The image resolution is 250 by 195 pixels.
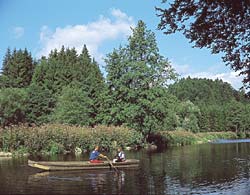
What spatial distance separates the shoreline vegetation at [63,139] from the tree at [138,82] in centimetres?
274

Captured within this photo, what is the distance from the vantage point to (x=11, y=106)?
192 ft

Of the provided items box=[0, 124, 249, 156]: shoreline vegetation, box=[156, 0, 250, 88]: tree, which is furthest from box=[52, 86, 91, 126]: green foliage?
box=[156, 0, 250, 88]: tree

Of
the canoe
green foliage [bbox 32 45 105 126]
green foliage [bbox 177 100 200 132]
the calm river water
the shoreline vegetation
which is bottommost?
the calm river water

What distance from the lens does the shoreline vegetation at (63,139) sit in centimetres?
3644

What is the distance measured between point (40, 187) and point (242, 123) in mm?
96201

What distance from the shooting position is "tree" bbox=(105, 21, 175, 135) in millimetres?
50344

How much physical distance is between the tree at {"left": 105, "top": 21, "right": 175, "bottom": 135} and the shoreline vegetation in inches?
108

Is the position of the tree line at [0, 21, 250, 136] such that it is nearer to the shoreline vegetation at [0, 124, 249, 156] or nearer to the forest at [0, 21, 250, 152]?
the forest at [0, 21, 250, 152]

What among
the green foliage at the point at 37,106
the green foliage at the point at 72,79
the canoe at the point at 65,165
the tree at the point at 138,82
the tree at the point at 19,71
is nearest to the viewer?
Result: the canoe at the point at 65,165

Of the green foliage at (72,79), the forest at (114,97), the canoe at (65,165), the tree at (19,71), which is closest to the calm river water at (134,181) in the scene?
the canoe at (65,165)

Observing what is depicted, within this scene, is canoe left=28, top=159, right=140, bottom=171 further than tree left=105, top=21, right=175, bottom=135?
No

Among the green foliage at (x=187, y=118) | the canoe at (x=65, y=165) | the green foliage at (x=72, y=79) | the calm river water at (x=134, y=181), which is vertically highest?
the green foliage at (x=72, y=79)

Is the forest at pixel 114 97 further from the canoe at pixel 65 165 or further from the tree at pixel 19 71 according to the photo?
the canoe at pixel 65 165

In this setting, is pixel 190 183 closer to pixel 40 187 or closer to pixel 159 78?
pixel 40 187
